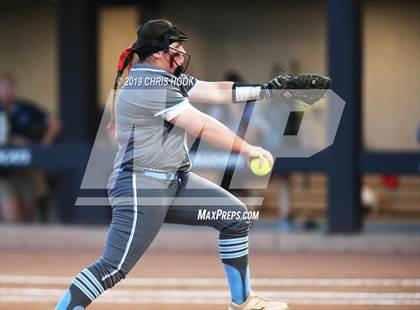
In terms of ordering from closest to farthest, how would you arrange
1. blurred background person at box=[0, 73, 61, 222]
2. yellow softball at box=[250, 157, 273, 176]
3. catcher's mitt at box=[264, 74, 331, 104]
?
1. yellow softball at box=[250, 157, 273, 176]
2. catcher's mitt at box=[264, 74, 331, 104]
3. blurred background person at box=[0, 73, 61, 222]

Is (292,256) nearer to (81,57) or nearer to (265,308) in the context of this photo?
(81,57)

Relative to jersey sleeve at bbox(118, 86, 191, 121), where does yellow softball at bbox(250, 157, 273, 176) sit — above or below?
below

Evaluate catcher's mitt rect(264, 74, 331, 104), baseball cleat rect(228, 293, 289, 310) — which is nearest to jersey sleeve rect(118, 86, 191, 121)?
catcher's mitt rect(264, 74, 331, 104)

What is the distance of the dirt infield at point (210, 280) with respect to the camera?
8234mm

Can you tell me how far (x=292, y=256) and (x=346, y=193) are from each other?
1.02 metres

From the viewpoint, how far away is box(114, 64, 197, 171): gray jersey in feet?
20.4

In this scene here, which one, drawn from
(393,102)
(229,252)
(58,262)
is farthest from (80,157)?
(229,252)

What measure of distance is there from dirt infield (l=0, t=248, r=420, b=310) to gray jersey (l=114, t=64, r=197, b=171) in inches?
78.0

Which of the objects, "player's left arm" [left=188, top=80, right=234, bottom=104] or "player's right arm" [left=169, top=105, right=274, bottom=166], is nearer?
"player's right arm" [left=169, top=105, right=274, bottom=166]

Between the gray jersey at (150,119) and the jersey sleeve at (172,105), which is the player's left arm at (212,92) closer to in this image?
the gray jersey at (150,119)

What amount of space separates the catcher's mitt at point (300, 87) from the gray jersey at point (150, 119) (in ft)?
1.99

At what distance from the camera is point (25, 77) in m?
15.1

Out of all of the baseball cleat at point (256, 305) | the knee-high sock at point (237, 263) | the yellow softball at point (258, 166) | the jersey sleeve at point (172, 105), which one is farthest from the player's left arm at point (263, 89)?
the baseball cleat at point (256, 305)

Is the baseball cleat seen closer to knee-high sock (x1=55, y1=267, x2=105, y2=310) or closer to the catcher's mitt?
knee-high sock (x1=55, y1=267, x2=105, y2=310)
